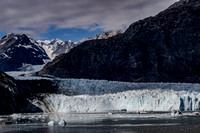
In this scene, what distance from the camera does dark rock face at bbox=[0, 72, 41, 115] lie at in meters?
82.5

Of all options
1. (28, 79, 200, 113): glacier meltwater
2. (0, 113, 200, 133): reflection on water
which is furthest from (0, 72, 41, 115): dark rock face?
(0, 113, 200, 133): reflection on water

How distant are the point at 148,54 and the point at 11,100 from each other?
85.5 m

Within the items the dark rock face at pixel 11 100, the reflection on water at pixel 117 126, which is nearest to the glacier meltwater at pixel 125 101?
the dark rock face at pixel 11 100

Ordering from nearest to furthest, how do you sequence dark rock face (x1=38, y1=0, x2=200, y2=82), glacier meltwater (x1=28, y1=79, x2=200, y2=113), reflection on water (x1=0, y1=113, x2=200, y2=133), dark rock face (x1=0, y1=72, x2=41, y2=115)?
1. reflection on water (x1=0, y1=113, x2=200, y2=133)
2. glacier meltwater (x1=28, y1=79, x2=200, y2=113)
3. dark rock face (x1=0, y1=72, x2=41, y2=115)
4. dark rock face (x1=38, y1=0, x2=200, y2=82)

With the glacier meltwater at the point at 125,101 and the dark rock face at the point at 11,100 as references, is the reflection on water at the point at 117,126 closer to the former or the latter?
the glacier meltwater at the point at 125,101

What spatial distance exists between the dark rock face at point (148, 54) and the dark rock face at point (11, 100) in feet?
222

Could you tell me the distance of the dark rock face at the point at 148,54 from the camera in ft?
492

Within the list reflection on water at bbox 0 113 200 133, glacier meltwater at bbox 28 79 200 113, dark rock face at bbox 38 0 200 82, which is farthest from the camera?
dark rock face at bbox 38 0 200 82

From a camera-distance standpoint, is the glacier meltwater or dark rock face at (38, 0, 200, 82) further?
dark rock face at (38, 0, 200, 82)

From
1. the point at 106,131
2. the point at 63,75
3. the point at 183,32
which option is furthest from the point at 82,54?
the point at 106,131

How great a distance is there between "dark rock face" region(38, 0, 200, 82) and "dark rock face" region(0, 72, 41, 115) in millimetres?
67640

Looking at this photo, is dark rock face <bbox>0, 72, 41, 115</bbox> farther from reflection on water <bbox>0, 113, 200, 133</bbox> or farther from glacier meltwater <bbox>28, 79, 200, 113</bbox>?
reflection on water <bbox>0, 113, 200, 133</bbox>

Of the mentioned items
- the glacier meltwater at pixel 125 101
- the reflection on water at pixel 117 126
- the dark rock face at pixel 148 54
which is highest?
the dark rock face at pixel 148 54

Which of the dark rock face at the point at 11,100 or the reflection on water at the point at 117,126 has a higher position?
the dark rock face at the point at 11,100
